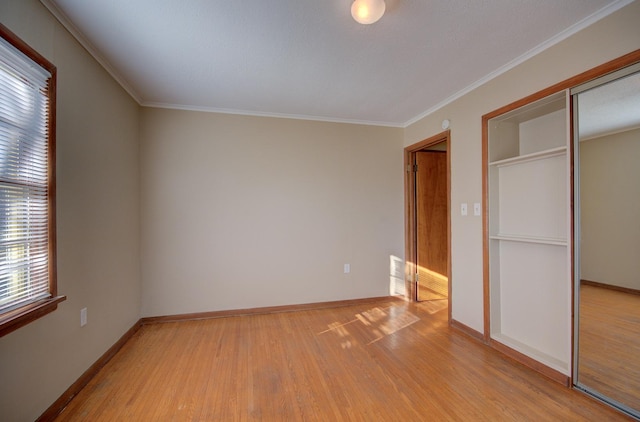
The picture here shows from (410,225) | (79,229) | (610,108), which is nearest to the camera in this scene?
(610,108)

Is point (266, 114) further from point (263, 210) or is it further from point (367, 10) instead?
point (367, 10)

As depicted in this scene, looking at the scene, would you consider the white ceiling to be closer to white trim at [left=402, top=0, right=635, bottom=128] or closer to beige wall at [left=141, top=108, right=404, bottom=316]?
white trim at [left=402, top=0, right=635, bottom=128]

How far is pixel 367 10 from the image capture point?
1.50 meters

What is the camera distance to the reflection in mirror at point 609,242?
163 centimetres

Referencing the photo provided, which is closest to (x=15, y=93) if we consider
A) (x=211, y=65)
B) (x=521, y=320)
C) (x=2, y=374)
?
(x=211, y=65)

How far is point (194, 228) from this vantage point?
10.0ft

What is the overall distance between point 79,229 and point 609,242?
11.7 feet

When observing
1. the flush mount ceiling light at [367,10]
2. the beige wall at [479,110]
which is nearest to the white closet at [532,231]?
the beige wall at [479,110]

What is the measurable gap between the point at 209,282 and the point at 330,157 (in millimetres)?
2119

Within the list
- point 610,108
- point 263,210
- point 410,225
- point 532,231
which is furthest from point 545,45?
point 263,210

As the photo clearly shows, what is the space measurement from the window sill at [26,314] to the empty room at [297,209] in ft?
0.03

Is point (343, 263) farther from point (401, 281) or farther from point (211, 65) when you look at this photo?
point (211, 65)

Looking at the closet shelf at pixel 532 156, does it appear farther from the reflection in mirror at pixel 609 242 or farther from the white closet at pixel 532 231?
the reflection in mirror at pixel 609 242

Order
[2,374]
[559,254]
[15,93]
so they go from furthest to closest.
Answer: [559,254], [15,93], [2,374]
